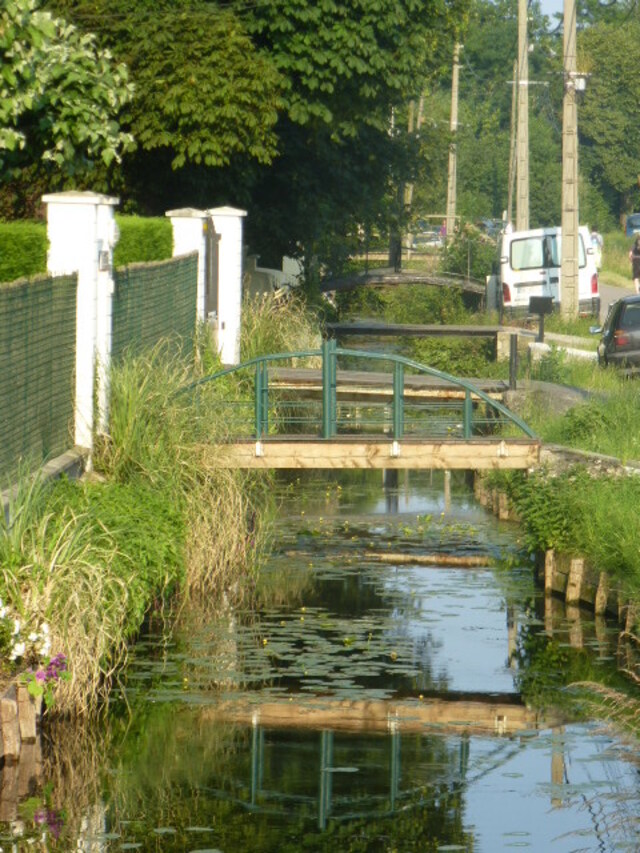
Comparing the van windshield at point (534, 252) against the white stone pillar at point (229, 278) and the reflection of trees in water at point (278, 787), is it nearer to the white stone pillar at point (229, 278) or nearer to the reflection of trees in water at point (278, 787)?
the white stone pillar at point (229, 278)

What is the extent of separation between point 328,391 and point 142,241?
12.7ft

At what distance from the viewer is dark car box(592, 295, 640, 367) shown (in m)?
27.1

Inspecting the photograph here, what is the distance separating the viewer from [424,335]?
3522cm

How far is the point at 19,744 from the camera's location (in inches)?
404

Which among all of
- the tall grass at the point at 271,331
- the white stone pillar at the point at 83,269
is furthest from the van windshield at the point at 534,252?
the white stone pillar at the point at 83,269

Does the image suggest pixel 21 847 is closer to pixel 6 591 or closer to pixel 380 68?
Result: pixel 6 591

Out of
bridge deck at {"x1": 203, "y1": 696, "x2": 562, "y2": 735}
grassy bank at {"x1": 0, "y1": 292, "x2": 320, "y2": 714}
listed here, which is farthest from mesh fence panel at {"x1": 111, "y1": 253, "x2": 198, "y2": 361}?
bridge deck at {"x1": 203, "y1": 696, "x2": 562, "y2": 735}

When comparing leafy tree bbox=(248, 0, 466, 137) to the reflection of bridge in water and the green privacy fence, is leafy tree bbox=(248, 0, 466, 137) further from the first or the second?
the reflection of bridge in water

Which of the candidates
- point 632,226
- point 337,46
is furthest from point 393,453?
point 632,226

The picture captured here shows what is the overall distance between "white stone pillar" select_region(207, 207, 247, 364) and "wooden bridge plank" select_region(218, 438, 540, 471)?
884 cm

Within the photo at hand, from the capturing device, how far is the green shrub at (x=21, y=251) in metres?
13.7

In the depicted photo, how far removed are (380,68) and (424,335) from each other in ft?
27.9

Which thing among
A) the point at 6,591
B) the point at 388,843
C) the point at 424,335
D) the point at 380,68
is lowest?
the point at 388,843

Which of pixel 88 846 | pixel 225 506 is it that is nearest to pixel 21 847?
pixel 88 846
